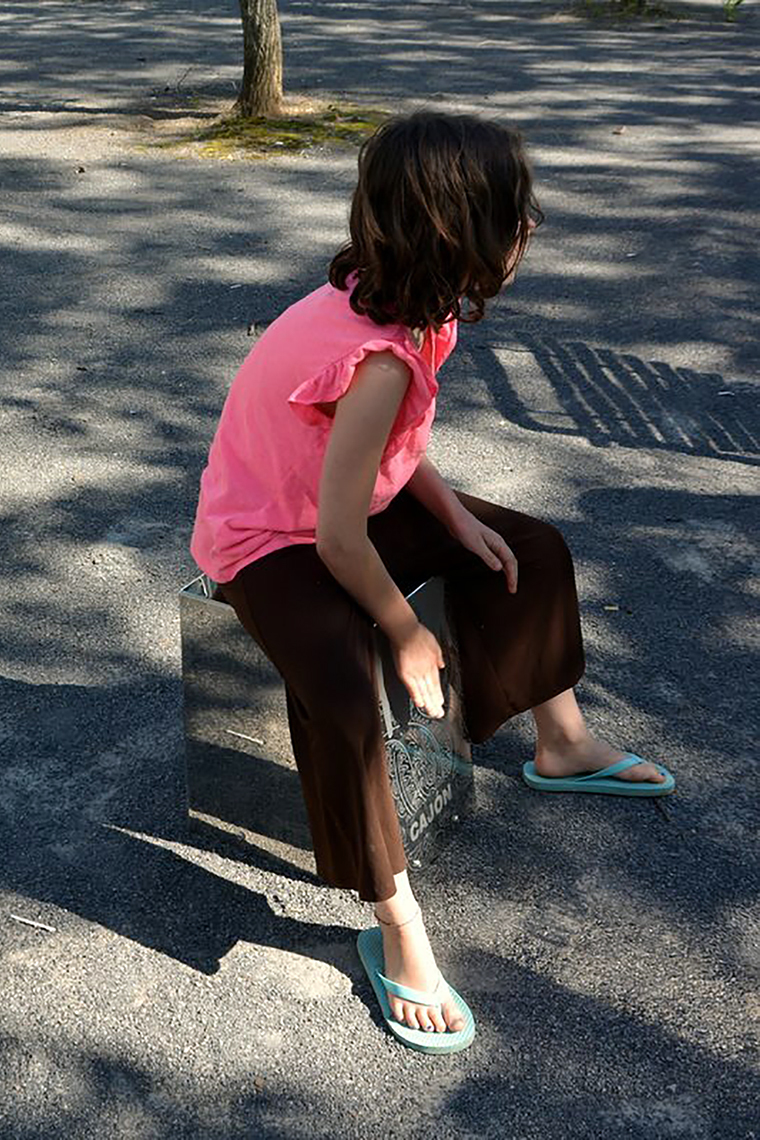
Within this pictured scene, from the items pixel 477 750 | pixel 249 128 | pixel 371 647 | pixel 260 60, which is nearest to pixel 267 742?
pixel 371 647

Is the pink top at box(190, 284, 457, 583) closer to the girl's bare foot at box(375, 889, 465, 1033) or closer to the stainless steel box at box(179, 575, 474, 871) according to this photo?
the stainless steel box at box(179, 575, 474, 871)

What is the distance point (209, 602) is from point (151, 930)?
62 cm

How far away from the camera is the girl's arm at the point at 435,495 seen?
9.06 ft

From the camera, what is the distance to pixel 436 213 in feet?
7.09

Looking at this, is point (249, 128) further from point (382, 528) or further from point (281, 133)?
point (382, 528)

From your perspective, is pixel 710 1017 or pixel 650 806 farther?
pixel 650 806

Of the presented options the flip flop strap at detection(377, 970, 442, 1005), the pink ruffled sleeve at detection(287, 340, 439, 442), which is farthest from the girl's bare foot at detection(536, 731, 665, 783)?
the pink ruffled sleeve at detection(287, 340, 439, 442)

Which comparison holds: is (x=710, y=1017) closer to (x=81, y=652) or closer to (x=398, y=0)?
(x=81, y=652)

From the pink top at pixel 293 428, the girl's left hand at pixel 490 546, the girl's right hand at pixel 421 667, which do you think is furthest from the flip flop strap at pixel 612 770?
the pink top at pixel 293 428

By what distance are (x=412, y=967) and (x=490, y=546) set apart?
0.80 meters

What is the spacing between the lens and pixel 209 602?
2646 mm

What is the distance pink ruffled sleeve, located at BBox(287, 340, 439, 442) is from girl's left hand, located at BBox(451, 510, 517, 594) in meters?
0.42

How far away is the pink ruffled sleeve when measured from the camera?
2234 millimetres

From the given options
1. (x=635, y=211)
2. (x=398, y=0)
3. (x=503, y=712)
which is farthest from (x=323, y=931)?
(x=398, y=0)
